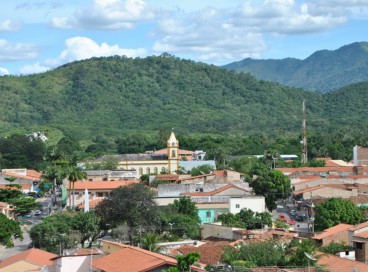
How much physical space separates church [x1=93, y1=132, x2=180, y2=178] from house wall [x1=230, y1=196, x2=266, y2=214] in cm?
4042

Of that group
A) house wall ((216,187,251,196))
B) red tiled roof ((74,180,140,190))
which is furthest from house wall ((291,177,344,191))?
red tiled roof ((74,180,140,190))

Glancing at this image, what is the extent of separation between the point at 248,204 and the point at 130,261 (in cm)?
3043

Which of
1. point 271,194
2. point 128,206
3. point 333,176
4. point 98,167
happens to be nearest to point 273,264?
point 128,206

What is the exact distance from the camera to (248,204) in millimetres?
59188

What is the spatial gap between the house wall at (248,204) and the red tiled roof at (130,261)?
90.1ft

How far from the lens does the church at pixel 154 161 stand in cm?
10216

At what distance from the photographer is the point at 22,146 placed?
119 metres

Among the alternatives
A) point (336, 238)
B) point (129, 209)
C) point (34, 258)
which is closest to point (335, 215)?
point (336, 238)

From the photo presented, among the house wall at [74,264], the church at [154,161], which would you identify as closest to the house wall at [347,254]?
the house wall at [74,264]

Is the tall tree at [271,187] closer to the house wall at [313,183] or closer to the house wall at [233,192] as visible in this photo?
the house wall at [233,192]

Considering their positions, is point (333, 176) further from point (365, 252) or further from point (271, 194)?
point (365, 252)

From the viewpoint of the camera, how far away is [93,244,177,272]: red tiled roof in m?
28.2

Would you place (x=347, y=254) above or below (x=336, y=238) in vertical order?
below

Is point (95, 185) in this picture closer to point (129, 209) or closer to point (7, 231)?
point (129, 209)
